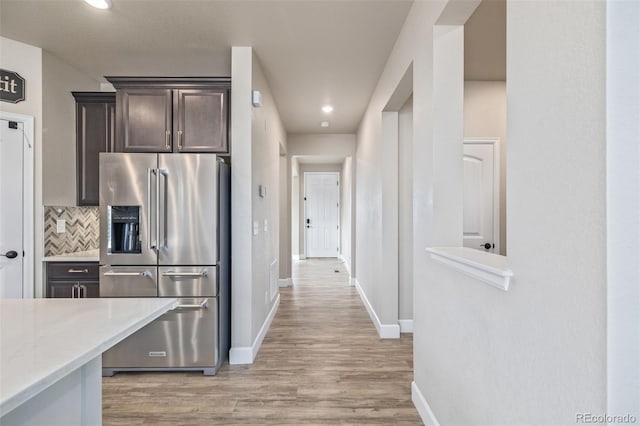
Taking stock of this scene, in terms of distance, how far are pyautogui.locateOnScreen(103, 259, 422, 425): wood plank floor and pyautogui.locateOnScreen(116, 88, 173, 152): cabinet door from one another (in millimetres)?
1950

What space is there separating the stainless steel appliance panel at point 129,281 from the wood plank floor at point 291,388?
0.66m

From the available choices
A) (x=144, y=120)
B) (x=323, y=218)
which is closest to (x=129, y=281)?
(x=144, y=120)

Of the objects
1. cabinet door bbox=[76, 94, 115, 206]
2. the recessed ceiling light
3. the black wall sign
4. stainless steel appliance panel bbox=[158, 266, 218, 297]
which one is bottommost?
stainless steel appliance panel bbox=[158, 266, 218, 297]

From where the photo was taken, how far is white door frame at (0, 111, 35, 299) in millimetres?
2723

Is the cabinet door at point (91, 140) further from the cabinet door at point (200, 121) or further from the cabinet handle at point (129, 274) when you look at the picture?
the cabinet handle at point (129, 274)

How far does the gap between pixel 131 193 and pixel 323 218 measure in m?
6.61

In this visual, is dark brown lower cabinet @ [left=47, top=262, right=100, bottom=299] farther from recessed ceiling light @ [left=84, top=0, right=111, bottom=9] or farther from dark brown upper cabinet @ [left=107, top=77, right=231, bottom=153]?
recessed ceiling light @ [left=84, top=0, right=111, bottom=9]

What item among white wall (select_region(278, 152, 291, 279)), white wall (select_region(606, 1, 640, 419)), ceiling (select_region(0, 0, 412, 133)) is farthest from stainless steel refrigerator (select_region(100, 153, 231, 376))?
white wall (select_region(278, 152, 291, 279))

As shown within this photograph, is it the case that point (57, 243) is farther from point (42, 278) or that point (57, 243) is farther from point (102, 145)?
point (102, 145)

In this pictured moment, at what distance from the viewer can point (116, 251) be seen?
8.14ft

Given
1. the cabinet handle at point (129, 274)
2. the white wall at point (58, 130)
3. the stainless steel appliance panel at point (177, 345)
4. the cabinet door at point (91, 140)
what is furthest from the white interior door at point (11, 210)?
the stainless steel appliance panel at point (177, 345)

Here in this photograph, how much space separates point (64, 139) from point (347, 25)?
2.88m

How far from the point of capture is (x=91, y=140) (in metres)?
3.15

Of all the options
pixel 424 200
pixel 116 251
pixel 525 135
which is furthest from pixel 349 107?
pixel 525 135
